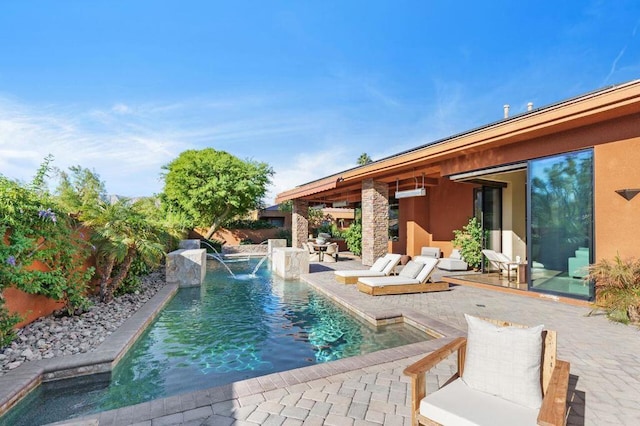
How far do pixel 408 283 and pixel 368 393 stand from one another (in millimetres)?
5272

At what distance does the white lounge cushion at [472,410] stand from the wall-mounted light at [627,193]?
615 centimetres

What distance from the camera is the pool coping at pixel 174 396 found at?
119 inches

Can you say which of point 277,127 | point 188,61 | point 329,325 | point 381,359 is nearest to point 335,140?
point 277,127

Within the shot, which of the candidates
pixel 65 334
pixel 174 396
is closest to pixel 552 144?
pixel 174 396

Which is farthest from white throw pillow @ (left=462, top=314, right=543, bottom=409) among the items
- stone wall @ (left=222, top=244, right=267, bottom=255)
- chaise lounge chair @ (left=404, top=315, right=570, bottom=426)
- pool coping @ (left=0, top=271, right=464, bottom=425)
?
stone wall @ (left=222, top=244, right=267, bottom=255)

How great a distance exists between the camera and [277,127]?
63.6 feet

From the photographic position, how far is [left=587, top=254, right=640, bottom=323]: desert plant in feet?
18.5

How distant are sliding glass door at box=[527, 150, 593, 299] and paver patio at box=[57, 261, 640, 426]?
195 centimetres

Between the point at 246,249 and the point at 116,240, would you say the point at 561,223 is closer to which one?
the point at 116,240

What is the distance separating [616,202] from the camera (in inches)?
255

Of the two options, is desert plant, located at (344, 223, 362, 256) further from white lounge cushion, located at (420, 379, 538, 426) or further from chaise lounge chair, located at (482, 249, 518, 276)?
white lounge cushion, located at (420, 379, 538, 426)

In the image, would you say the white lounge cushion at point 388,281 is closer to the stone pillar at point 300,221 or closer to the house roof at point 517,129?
the house roof at point 517,129

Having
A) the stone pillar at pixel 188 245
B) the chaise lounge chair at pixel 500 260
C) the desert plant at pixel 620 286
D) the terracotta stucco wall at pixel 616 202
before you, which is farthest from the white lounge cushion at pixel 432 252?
the stone pillar at pixel 188 245

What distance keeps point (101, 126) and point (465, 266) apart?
18.0m
